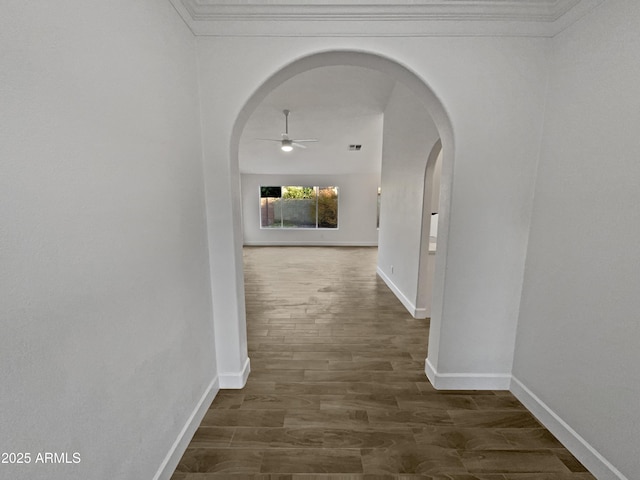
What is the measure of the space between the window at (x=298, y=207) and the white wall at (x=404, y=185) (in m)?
3.80

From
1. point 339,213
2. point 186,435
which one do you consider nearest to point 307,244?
point 339,213

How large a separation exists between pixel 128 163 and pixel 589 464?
276 cm

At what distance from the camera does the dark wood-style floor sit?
58.8 inches

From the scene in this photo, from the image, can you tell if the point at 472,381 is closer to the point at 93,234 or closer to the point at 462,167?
the point at 462,167

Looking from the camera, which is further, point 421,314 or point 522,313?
point 421,314

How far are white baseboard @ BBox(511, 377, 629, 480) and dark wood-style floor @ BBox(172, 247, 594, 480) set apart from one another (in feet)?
0.14

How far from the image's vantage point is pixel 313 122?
5301 millimetres

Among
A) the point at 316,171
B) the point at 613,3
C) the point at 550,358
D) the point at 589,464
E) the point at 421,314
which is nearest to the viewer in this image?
the point at 613,3

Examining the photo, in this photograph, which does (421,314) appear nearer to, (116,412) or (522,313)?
(522,313)

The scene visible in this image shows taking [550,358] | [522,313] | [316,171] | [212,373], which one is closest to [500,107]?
[522,313]

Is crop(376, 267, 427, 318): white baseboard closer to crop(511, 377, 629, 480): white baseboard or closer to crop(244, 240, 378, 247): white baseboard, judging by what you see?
crop(511, 377, 629, 480): white baseboard

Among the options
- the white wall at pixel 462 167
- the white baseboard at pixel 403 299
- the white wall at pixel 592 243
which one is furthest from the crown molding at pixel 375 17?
the white baseboard at pixel 403 299

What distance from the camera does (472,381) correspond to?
209 cm

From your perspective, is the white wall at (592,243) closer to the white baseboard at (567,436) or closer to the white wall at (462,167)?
the white baseboard at (567,436)
